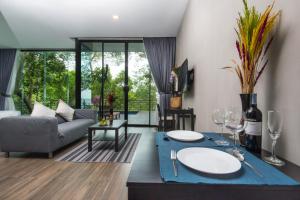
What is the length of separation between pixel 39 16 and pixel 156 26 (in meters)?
2.56

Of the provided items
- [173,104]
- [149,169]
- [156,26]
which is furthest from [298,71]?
[156,26]

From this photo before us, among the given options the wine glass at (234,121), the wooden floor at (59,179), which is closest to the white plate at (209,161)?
the wine glass at (234,121)

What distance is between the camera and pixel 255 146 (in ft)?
2.75

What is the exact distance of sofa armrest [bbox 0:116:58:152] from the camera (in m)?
2.56

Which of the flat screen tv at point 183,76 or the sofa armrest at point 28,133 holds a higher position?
the flat screen tv at point 183,76

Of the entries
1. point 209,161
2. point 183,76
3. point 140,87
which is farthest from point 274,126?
point 140,87

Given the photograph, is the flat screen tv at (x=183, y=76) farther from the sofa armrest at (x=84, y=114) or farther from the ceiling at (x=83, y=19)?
the sofa armrest at (x=84, y=114)

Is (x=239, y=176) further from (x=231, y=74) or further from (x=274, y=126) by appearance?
(x=231, y=74)

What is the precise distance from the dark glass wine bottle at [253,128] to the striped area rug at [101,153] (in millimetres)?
1957

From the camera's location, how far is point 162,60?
16.9 feet

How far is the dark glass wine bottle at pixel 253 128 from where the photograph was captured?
0.82m

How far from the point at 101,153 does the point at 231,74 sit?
7.46ft

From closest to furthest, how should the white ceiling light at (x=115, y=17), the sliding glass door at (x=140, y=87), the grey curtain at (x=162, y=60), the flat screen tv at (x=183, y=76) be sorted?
the flat screen tv at (x=183, y=76) → the white ceiling light at (x=115, y=17) → the grey curtain at (x=162, y=60) → the sliding glass door at (x=140, y=87)

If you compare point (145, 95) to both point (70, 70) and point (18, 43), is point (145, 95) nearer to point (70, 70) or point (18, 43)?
point (70, 70)
